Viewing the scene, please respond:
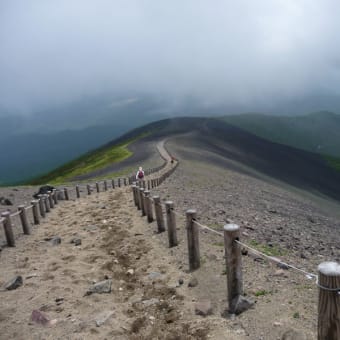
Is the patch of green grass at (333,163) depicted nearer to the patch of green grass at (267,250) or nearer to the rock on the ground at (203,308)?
the patch of green grass at (267,250)

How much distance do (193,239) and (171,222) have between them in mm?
2282

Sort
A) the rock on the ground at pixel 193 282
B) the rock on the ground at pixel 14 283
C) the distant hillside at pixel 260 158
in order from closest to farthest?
1. the rock on the ground at pixel 193 282
2. the rock on the ground at pixel 14 283
3. the distant hillside at pixel 260 158

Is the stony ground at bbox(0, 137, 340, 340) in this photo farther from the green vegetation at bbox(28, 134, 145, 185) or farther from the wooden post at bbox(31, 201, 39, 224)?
the green vegetation at bbox(28, 134, 145, 185)

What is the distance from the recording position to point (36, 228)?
20.7 meters

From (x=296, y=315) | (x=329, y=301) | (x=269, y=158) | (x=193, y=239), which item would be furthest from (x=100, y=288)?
(x=269, y=158)

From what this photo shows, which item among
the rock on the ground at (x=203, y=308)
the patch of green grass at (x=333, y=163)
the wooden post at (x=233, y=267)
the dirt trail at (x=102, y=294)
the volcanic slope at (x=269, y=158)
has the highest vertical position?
the wooden post at (x=233, y=267)

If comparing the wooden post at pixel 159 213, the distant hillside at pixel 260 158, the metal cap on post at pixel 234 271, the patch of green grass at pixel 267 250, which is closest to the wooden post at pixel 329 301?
the metal cap on post at pixel 234 271

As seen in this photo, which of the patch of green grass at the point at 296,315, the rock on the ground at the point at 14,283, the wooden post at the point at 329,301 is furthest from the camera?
the rock on the ground at the point at 14,283

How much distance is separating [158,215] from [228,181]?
31.4 meters

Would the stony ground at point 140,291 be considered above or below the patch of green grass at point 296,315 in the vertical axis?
below

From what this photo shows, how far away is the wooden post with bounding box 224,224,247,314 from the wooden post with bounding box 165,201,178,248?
4685 mm

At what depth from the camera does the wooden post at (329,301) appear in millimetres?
5734

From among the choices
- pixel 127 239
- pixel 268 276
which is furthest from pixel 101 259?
pixel 268 276

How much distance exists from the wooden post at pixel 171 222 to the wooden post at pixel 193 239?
6.30 feet
